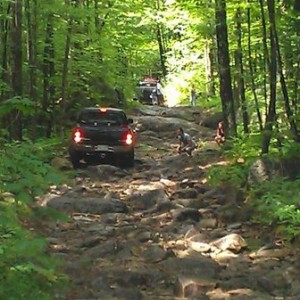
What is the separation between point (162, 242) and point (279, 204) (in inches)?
84.6

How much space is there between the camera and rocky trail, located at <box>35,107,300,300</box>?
827 cm

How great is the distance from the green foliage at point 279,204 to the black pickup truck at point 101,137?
6.22 meters

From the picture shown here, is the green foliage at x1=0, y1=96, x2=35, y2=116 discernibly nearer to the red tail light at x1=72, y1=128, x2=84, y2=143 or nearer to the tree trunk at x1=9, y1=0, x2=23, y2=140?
the tree trunk at x1=9, y1=0, x2=23, y2=140

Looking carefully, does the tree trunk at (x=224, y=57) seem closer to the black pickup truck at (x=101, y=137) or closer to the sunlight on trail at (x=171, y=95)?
the black pickup truck at (x=101, y=137)

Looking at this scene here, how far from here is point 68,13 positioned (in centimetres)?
2034

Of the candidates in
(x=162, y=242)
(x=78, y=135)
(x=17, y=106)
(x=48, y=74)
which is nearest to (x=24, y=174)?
(x=17, y=106)

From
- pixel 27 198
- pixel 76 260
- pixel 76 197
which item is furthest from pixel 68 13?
pixel 27 198

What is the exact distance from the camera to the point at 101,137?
59.6 feet

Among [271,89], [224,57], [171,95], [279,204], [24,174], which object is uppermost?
[224,57]

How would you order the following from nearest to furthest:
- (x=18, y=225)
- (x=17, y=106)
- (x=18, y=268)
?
(x=17, y=106)
(x=18, y=225)
(x=18, y=268)

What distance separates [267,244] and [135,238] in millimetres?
2258

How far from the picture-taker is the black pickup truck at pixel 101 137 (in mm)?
18078

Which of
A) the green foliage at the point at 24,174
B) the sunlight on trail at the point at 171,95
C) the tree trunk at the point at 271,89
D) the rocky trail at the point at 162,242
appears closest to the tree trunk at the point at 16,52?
the rocky trail at the point at 162,242

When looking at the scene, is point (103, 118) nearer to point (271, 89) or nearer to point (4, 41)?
point (4, 41)
